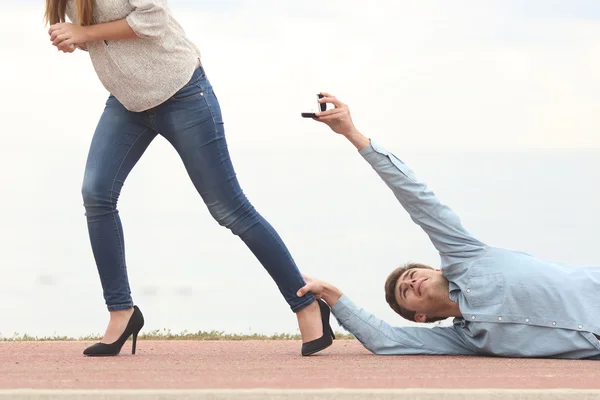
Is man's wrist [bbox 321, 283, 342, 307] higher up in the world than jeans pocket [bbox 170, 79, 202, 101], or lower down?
lower down

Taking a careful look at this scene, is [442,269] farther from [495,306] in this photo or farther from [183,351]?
[183,351]

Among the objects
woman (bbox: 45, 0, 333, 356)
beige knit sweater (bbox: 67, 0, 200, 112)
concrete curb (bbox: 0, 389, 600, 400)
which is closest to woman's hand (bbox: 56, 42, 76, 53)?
woman (bbox: 45, 0, 333, 356)

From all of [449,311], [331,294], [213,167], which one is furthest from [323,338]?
[213,167]

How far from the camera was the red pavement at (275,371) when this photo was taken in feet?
16.6

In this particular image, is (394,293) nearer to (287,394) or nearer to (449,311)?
(449,311)

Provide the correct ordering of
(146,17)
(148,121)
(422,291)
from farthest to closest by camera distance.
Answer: (422,291) → (148,121) → (146,17)

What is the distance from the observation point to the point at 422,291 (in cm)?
662

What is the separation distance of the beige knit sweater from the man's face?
1.79 meters

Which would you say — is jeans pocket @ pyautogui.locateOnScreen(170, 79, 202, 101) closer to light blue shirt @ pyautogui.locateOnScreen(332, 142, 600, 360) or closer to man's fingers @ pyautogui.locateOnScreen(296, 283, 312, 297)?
light blue shirt @ pyautogui.locateOnScreen(332, 142, 600, 360)

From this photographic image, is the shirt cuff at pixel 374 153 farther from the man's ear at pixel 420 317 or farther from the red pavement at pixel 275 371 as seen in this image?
the red pavement at pixel 275 371

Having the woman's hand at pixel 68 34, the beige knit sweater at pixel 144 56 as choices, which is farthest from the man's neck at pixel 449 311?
the woman's hand at pixel 68 34

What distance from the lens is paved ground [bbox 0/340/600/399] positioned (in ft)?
16.5

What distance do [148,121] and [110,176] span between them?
390 millimetres

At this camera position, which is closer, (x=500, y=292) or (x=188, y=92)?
(x=188, y=92)
